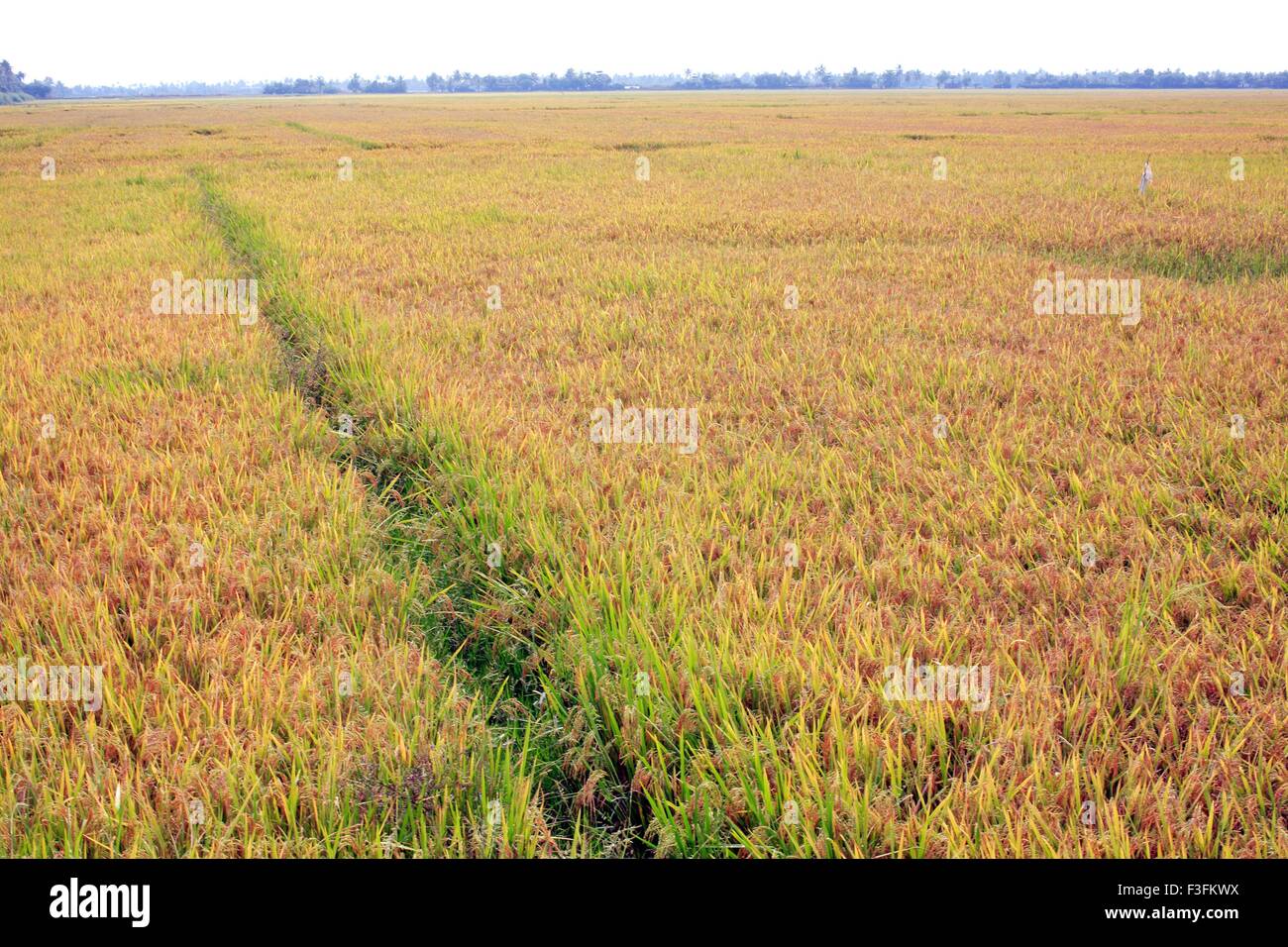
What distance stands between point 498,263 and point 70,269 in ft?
13.3

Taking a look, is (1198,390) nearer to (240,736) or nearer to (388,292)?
(240,736)

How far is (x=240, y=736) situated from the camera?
5.89ft

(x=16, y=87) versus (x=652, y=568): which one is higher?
(x=16, y=87)

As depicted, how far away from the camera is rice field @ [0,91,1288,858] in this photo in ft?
5.35

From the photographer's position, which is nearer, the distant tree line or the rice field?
the rice field

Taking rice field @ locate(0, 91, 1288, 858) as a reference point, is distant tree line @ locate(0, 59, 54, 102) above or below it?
above

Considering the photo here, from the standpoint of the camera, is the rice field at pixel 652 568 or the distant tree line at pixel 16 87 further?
the distant tree line at pixel 16 87

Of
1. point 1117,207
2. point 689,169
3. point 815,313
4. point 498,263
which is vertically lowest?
point 815,313

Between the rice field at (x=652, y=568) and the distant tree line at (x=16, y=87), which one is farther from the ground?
the distant tree line at (x=16, y=87)

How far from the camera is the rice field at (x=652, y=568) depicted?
1.63 m

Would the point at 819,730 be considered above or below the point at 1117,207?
below

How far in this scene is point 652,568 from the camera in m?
2.52

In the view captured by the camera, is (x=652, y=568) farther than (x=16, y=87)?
No
